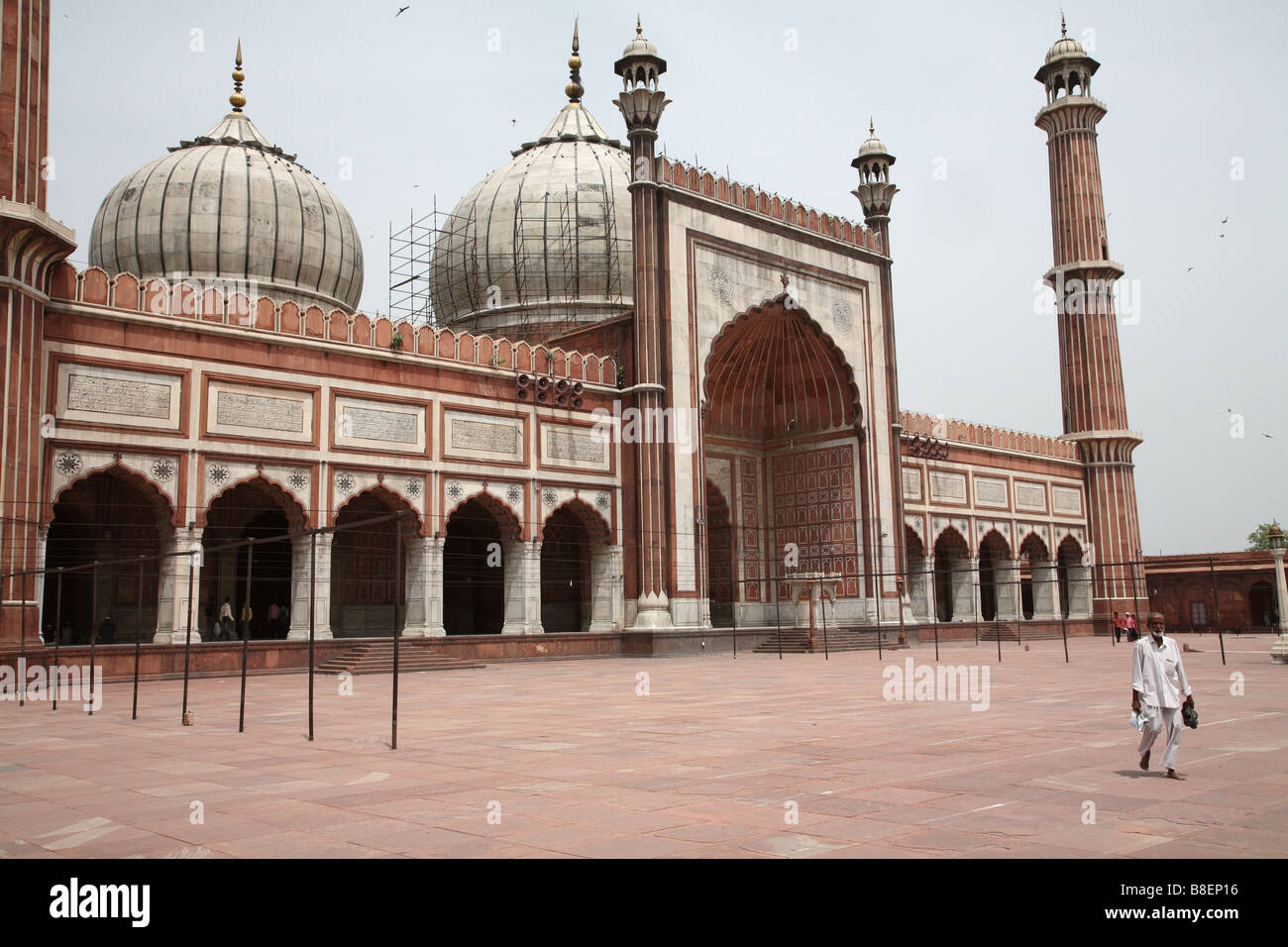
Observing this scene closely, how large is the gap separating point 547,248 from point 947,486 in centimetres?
1327

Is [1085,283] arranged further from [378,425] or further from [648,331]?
[378,425]

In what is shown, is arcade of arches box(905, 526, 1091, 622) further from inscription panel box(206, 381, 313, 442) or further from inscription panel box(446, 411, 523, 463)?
inscription panel box(206, 381, 313, 442)

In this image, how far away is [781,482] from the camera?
28719 millimetres

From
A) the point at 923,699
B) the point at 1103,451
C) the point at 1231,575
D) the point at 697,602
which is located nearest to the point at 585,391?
the point at 697,602

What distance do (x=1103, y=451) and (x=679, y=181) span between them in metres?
19.4

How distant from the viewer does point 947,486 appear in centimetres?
3095

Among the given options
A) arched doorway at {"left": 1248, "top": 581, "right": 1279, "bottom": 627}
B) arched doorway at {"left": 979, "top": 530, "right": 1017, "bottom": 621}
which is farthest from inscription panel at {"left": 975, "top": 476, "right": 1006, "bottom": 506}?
arched doorway at {"left": 1248, "top": 581, "right": 1279, "bottom": 627}

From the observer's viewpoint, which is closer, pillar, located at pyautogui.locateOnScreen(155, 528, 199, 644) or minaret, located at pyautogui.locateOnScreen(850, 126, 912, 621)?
pillar, located at pyautogui.locateOnScreen(155, 528, 199, 644)

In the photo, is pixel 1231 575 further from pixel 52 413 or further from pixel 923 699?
pixel 52 413

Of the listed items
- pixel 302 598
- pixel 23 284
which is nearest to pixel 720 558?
pixel 302 598

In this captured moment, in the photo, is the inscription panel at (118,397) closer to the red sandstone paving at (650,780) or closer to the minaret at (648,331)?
the red sandstone paving at (650,780)

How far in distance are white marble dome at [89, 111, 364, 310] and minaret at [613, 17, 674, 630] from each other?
7.75m

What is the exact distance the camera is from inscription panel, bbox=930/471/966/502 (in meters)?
30.5
